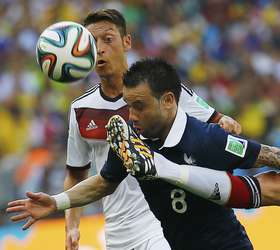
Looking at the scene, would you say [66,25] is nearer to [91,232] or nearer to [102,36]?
[102,36]

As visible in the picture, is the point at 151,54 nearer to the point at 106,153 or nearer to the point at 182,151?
the point at 106,153

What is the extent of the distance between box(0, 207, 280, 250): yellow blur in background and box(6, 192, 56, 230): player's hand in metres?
3.35

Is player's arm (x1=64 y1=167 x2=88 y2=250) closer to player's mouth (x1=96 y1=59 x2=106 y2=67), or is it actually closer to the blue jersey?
player's mouth (x1=96 y1=59 x2=106 y2=67)

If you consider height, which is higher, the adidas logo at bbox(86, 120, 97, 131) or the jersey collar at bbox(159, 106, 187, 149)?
the jersey collar at bbox(159, 106, 187, 149)

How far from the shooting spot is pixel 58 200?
5.28m

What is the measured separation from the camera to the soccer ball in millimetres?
6062

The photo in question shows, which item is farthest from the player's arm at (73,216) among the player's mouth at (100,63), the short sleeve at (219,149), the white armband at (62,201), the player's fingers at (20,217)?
the short sleeve at (219,149)

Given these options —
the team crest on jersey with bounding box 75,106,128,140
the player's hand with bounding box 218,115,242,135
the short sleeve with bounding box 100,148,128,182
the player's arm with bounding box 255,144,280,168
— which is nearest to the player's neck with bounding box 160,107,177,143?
the short sleeve with bounding box 100,148,128,182

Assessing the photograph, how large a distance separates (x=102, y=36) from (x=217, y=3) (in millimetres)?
9626

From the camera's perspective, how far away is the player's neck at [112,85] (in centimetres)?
639

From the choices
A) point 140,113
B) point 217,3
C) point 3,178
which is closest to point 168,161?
point 140,113

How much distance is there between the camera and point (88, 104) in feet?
21.3

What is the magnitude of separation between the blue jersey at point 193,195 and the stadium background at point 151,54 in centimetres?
518

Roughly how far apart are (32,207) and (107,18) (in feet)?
5.71
